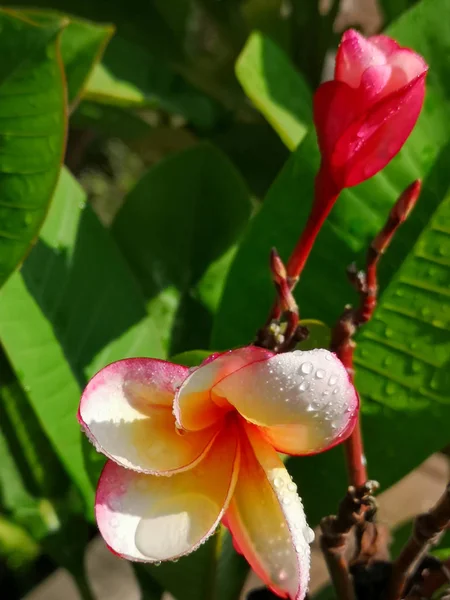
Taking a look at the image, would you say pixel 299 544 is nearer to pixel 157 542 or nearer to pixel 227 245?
pixel 157 542

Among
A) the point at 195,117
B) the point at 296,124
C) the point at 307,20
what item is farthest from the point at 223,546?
the point at 307,20

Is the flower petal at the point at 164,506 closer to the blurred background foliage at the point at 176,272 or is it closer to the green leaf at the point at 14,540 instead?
the blurred background foliage at the point at 176,272

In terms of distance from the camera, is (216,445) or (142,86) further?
(142,86)

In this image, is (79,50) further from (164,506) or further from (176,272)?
(164,506)

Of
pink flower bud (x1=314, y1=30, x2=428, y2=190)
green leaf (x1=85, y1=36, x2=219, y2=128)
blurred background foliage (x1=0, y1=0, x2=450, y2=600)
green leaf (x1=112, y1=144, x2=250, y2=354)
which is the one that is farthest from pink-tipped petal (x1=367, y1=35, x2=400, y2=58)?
green leaf (x1=85, y1=36, x2=219, y2=128)

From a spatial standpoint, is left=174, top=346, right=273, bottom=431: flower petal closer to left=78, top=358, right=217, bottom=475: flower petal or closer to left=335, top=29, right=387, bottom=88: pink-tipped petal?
left=78, top=358, right=217, bottom=475: flower petal

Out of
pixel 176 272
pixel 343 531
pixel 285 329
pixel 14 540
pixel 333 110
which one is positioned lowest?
pixel 14 540

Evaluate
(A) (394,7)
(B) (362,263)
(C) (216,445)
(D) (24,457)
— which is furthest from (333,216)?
(A) (394,7)
